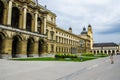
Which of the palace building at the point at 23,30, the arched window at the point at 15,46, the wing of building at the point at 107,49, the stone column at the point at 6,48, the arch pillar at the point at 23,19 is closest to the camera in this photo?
the stone column at the point at 6,48

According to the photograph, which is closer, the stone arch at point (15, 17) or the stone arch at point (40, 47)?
the stone arch at point (15, 17)

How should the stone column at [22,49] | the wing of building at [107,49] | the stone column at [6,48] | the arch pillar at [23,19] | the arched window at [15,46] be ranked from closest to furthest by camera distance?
the stone column at [6,48] → the stone column at [22,49] → the arched window at [15,46] → the arch pillar at [23,19] → the wing of building at [107,49]

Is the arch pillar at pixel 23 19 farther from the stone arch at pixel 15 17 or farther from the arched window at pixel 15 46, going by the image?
the arched window at pixel 15 46

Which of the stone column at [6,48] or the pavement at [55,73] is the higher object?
the stone column at [6,48]

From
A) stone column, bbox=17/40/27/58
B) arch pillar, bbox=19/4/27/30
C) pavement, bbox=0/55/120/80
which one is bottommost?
pavement, bbox=0/55/120/80

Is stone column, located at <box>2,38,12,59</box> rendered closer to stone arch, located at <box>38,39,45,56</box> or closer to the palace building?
the palace building

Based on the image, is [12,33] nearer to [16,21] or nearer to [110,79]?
[16,21]

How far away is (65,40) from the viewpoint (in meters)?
81.1

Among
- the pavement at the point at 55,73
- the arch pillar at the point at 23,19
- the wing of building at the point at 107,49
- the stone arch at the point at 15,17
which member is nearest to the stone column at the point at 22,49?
the arch pillar at the point at 23,19

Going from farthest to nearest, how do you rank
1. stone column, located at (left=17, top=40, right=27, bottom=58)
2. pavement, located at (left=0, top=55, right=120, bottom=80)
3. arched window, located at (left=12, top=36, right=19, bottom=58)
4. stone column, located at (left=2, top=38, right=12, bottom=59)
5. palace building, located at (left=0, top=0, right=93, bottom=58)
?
arched window, located at (left=12, top=36, right=19, bottom=58)
stone column, located at (left=17, top=40, right=27, bottom=58)
palace building, located at (left=0, top=0, right=93, bottom=58)
stone column, located at (left=2, top=38, right=12, bottom=59)
pavement, located at (left=0, top=55, right=120, bottom=80)

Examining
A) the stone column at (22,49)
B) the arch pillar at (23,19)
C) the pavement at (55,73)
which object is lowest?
the pavement at (55,73)

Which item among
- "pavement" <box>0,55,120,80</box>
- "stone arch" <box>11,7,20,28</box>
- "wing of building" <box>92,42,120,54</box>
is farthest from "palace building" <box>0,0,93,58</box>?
"wing of building" <box>92,42,120,54</box>

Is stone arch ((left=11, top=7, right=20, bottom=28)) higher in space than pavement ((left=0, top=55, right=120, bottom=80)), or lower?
higher

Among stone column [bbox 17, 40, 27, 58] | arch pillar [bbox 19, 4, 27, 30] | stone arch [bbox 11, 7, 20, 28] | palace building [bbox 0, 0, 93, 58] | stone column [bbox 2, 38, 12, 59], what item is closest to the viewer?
stone column [bbox 2, 38, 12, 59]
